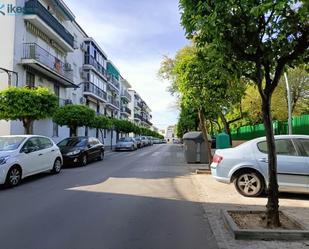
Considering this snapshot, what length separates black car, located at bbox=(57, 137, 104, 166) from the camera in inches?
768

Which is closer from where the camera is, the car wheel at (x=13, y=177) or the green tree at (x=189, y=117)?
the car wheel at (x=13, y=177)

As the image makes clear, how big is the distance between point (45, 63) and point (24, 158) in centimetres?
1685

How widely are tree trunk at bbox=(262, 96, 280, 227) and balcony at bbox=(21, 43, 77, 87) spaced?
69.8 feet

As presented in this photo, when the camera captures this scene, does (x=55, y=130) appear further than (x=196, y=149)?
Yes

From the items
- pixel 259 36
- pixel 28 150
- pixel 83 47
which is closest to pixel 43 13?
pixel 28 150

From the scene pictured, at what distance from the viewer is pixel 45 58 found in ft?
94.5

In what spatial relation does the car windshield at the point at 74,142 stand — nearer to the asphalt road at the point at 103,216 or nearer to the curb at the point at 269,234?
the asphalt road at the point at 103,216

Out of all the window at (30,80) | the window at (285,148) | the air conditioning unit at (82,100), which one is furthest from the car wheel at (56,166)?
the air conditioning unit at (82,100)

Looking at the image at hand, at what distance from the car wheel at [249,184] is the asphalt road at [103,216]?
4.14 feet

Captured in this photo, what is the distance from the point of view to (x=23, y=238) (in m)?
6.02

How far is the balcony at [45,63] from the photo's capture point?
26.1 m

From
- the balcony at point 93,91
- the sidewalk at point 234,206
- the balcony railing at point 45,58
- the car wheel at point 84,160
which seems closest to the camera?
the sidewalk at point 234,206

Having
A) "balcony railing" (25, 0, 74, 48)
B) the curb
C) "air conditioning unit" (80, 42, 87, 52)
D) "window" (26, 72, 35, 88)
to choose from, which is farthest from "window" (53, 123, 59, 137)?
the curb

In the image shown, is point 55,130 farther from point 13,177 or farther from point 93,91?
point 13,177
